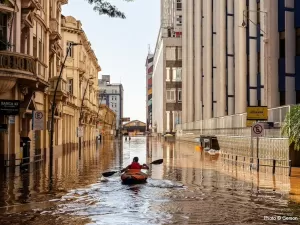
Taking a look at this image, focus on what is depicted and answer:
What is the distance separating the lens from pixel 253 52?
48.9 metres

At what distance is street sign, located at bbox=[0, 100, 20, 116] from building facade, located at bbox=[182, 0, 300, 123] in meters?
21.6

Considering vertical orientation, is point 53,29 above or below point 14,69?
above

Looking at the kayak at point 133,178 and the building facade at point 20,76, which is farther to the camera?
the building facade at point 20,76

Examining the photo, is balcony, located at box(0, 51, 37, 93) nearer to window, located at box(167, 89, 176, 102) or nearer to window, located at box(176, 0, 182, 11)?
window, located at box(167, 89, 176, 102)

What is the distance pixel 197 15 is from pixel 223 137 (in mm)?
43462

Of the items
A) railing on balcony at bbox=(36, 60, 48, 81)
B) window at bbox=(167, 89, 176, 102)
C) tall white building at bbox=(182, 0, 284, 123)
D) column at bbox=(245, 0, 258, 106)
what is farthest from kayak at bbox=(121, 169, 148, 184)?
window at bbox=(167, 89, 176, 102)

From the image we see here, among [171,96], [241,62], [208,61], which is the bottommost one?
[241,62]

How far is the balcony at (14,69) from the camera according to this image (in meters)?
26.7

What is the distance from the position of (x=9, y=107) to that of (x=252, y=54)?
29.1 m

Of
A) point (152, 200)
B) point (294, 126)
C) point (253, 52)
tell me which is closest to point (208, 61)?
point (253, 52)

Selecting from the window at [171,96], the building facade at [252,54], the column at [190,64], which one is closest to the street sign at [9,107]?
the building facade at [252,54]

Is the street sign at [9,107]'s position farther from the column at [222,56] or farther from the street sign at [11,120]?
the column at [222,56]

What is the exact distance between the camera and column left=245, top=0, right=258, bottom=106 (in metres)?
48.1

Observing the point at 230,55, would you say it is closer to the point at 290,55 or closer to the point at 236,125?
the point at 236,125
